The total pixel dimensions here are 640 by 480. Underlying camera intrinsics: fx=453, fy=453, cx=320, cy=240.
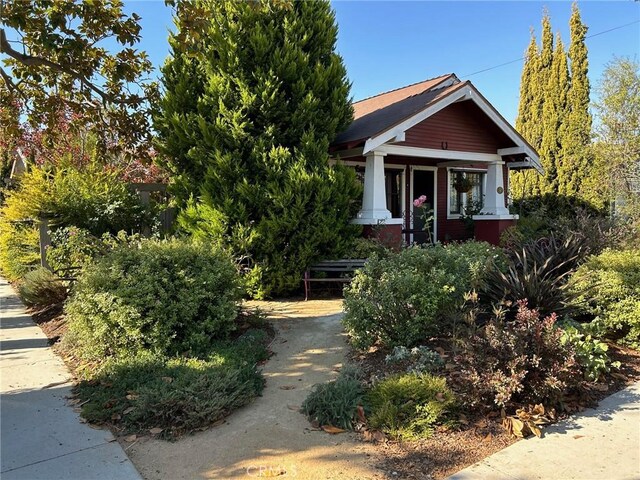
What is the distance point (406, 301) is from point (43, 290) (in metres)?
6.25

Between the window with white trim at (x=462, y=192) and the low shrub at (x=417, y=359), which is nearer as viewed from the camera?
the low shrub at (x=417, y=359)

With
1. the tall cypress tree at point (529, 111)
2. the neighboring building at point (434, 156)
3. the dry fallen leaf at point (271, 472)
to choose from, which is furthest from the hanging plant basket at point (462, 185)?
the dry fallen leaf at point (271, 472)

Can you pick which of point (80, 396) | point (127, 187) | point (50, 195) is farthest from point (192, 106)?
point (80, 396)

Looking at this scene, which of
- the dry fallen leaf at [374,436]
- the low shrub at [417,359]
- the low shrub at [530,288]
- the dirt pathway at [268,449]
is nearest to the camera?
the dirt pathway at [268,449]

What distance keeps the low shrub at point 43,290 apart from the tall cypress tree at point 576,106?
16634 millimetres

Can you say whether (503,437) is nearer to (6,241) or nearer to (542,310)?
(542,310)

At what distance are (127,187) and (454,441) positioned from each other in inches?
353

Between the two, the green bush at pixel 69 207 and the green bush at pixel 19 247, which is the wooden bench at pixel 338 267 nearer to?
the green bush at pixel 69 207

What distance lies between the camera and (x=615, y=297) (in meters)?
5.02

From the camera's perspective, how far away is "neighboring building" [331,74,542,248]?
32.0ft

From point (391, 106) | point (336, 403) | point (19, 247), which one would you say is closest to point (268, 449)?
point (336, 403)

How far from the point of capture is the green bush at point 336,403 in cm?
359

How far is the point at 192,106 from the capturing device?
8.60 meters

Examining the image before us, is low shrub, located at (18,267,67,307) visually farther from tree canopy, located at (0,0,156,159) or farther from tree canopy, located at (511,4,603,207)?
tree canopy, located at (511,4,603,207)
